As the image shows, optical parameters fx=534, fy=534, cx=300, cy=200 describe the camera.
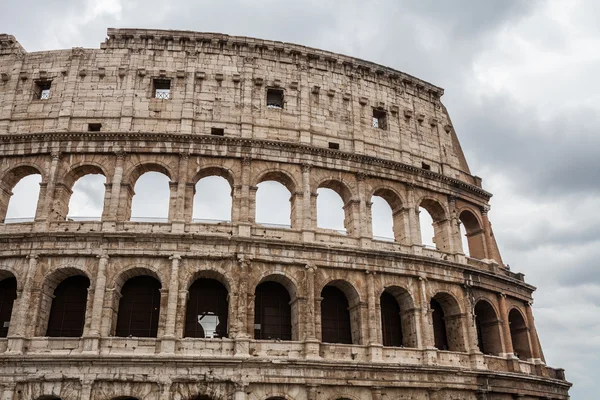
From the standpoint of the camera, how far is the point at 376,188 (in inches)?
923

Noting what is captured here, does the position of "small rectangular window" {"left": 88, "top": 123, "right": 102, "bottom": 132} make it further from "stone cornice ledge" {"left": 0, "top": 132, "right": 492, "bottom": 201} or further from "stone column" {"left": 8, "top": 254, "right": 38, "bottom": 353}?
"stone column" {"left": 8, "top": 254, "right": 38, "bottom": 353}

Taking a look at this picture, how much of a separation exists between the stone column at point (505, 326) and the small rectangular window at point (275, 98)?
43.5 ft

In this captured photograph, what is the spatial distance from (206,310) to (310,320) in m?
3.94

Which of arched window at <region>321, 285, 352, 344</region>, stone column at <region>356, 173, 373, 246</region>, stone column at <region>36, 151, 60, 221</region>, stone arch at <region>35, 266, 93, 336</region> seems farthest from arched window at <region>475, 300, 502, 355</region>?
stone column at <region>36, 151, 60, 221</region>

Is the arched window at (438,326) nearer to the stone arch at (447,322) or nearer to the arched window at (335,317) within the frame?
the stone arch at (447,322)

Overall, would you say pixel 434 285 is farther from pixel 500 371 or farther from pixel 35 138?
pixel 35 138

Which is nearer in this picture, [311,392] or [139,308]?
[311,392]

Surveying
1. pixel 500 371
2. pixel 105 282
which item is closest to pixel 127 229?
pixel 105 282

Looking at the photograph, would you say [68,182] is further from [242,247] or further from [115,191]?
[242,247]

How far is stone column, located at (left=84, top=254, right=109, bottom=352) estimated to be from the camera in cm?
1809

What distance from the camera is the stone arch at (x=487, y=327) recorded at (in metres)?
23.6

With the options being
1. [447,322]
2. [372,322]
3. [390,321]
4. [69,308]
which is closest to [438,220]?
[447,322]

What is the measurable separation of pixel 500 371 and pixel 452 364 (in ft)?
8.06

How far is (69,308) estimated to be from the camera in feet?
65.0
